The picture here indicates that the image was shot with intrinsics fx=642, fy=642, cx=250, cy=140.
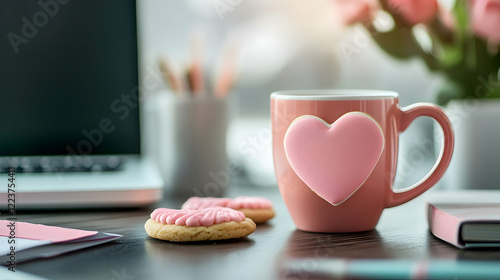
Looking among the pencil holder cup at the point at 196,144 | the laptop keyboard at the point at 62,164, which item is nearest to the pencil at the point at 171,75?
the pencil holder cup at the point at 196,144

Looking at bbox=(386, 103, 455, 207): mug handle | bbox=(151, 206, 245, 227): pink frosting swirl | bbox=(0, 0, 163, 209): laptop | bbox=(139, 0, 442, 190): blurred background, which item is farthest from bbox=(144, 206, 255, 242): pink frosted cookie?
bbox=(139, 0, 442, 190): blurred background

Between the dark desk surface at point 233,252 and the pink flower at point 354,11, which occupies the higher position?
the pink flower at point 354,11

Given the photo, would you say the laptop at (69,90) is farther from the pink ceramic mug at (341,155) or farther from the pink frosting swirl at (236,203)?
the pink ceramic mug at (341,155)

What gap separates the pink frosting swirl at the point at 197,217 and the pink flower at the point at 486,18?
44cm

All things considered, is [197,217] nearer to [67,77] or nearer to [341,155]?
[341,155]

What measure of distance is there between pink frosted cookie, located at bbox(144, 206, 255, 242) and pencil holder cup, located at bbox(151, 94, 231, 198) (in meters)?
0.32

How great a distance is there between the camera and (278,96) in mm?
624

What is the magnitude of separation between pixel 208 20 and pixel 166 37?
→ 0.08 metres

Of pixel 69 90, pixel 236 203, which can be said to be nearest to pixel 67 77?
pixel 69 90

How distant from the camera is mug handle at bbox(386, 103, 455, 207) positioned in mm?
617

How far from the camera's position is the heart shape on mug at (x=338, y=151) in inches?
22.9

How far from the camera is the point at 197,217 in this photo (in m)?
0.58

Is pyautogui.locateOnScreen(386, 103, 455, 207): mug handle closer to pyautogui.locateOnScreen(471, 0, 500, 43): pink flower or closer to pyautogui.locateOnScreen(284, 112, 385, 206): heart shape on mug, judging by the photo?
pyautogui.locateOnScreen(284, 112, 385, 206): heart shape on mug

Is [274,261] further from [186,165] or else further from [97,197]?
[186,165]
